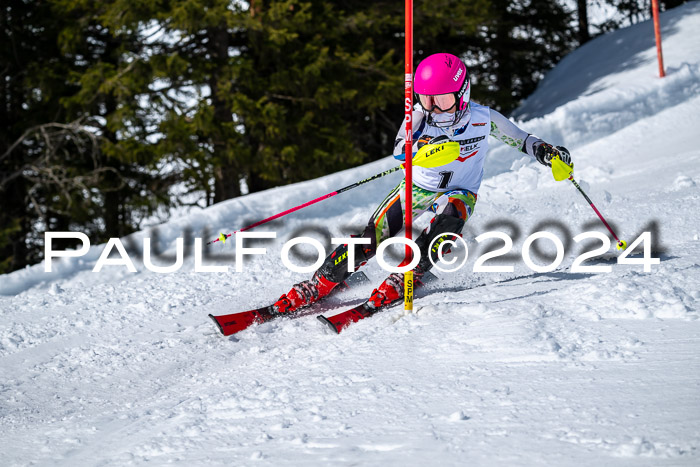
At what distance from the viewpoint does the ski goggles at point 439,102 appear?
417 centimetres

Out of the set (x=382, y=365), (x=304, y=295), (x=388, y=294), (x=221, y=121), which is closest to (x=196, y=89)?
(x=221, y=121)

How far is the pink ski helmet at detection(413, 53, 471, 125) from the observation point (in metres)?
4.11

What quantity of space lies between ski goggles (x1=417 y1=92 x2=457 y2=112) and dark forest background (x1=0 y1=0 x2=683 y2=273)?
261 inches

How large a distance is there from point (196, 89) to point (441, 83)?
7970 mm

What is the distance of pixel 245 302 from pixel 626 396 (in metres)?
3.26

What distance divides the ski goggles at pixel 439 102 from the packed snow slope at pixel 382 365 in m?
1.26

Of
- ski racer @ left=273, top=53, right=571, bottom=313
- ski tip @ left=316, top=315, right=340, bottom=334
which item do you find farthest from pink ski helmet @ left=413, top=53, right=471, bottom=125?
ski tip @ left=316, top=315, right=340, bottom=334

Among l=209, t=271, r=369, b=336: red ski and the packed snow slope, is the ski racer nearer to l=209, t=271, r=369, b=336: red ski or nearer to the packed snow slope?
l=209, t=271, r=369, b=336: red ski

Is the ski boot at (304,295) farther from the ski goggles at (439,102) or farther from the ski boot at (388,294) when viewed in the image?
the ski goggles at (439,102)

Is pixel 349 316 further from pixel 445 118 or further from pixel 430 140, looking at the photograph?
pixel 445 118

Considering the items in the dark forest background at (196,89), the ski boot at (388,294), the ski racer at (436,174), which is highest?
the dark forest background at (196,89)

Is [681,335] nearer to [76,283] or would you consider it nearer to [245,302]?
[245,302]

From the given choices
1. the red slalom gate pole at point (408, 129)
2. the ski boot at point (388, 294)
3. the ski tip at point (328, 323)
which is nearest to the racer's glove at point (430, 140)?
the red slalom gate pole at point (408, 129)

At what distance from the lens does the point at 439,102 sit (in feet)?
13.8
